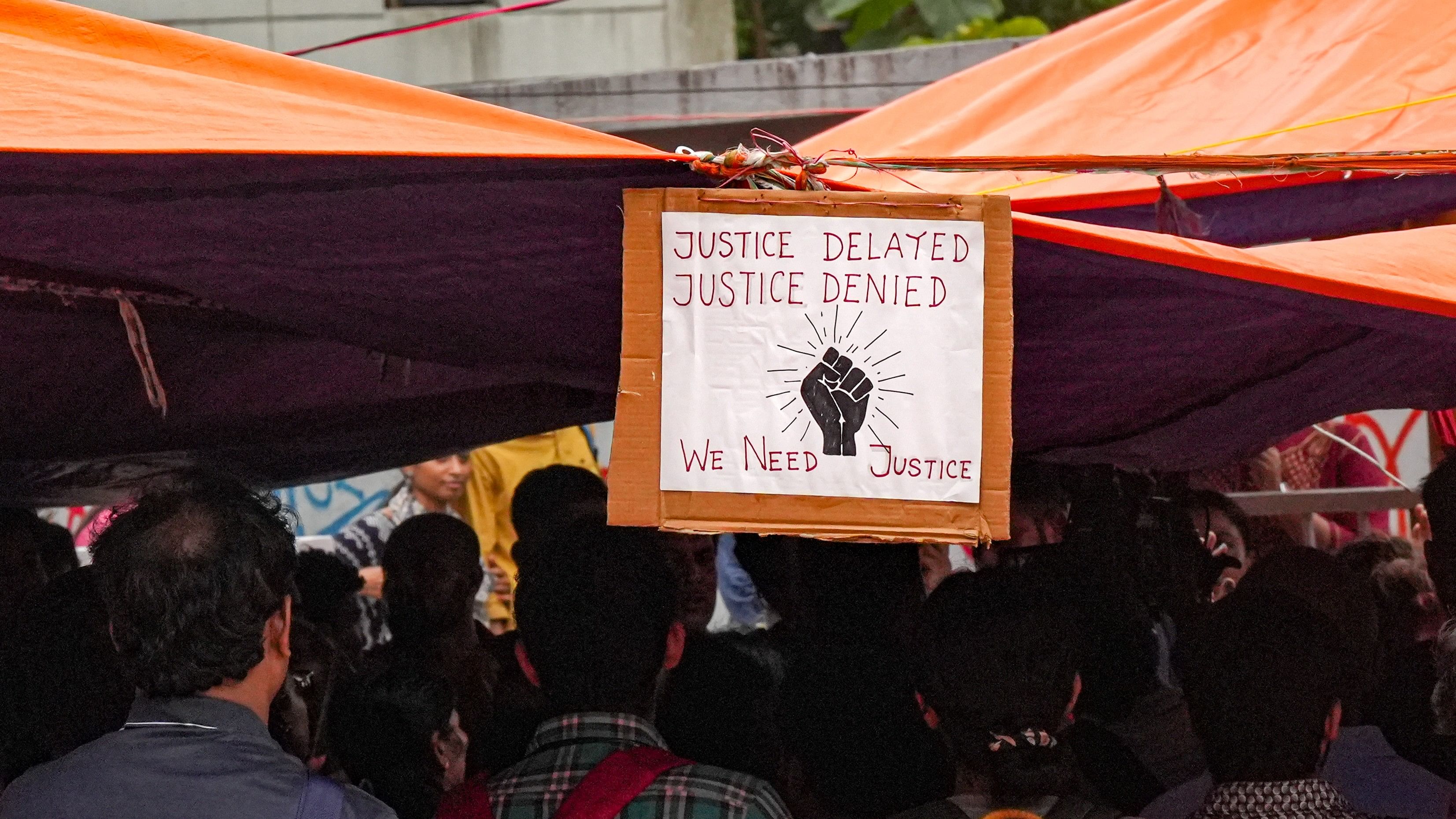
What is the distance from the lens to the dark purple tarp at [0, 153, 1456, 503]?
1878 millimetres

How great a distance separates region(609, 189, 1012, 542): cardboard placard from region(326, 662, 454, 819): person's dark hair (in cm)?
113

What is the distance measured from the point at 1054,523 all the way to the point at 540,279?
A: 1.71 meters

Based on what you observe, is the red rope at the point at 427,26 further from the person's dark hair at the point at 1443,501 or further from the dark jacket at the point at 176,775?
the person's dark hair at the point at 1443,501

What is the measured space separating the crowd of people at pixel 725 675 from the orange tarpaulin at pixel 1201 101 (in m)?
0.71

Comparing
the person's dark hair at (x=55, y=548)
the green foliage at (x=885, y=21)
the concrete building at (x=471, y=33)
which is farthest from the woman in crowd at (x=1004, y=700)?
the green foliage at (x=885, y=21)

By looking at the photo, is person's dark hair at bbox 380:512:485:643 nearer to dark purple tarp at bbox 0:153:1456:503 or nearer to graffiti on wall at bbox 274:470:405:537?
dark purple tarp at bbox 0:153:1456:503

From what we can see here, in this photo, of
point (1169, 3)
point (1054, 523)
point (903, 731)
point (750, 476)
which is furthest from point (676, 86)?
point (750, 476)

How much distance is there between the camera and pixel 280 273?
7.05 ft

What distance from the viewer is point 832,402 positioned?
1.87m

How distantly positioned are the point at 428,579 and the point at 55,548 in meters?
0.96

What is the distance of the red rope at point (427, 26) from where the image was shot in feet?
17.8

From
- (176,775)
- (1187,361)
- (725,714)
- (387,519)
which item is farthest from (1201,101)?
(387,519)

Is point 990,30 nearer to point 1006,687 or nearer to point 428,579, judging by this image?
point 428,579

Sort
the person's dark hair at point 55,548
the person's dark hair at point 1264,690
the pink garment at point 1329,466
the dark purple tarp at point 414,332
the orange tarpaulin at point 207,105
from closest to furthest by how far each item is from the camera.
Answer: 1. the orange tarpaulin at point 207,105
2. the dark purple tarp at point 414,332
3. the person's dark hair at point 1264,690
4. the person's dark hair at point 55,548
5. the pink garment at point 1329,466
